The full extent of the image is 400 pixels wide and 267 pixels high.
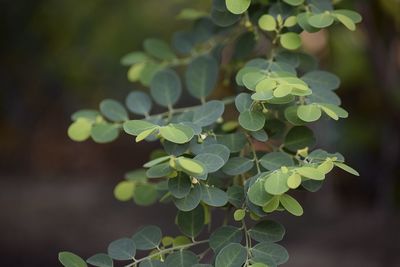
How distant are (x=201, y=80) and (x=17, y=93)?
252 centimetres

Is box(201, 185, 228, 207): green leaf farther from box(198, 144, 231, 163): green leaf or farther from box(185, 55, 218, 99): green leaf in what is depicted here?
box(185, 55, 218, 99): green leaf

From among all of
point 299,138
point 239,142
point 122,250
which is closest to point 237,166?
point 239,142

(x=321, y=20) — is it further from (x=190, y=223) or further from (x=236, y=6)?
(x=190, y=223)

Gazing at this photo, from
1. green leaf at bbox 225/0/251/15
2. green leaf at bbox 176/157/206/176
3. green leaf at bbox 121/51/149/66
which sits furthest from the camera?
green leaf at bbox 121/51/149/66

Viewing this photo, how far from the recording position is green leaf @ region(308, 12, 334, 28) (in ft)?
3.82

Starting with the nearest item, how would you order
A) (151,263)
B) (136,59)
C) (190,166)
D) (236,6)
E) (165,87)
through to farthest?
(190,166) → (151,263) → (236,6) → (165,87) → (136,59)

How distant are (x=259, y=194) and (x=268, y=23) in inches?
16.7

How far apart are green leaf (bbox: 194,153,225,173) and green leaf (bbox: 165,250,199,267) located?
0.58 feet

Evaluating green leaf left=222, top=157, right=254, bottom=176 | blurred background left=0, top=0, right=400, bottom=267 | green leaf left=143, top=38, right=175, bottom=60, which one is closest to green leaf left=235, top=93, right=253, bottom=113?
green leaf left=222, top=157, right=254, bottom=176

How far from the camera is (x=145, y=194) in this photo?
135 centimetres

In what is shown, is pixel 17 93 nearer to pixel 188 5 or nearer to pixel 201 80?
pixel 188 5

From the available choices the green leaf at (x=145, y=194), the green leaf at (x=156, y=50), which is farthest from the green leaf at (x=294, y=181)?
the green leaf at (x=156, y=50)

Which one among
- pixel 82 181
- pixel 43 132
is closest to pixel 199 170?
pixel 82 181

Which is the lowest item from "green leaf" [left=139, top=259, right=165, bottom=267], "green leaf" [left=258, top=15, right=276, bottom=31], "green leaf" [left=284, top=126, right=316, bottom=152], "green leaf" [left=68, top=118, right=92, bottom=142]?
"green leaf" [left=139, top=259, right=165, bottom=267]
